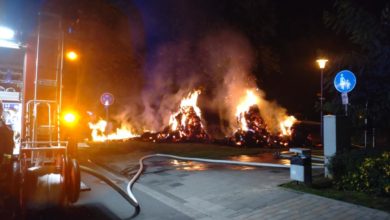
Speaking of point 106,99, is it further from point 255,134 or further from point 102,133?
point 255,134

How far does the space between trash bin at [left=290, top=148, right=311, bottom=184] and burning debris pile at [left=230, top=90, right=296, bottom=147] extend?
10571mm

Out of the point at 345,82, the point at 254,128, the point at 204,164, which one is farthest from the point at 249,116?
the point at 345,82

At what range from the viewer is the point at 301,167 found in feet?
27.1

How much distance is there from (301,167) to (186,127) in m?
13.8

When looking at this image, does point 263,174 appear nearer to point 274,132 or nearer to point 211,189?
point 211,189

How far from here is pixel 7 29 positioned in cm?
693

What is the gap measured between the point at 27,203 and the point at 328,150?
22.3 ft

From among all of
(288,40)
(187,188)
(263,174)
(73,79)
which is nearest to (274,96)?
(288,40)

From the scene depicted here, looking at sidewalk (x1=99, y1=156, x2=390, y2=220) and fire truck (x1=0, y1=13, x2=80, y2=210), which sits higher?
fire truck (x1=0, y1=13, x2=80, y2=210)

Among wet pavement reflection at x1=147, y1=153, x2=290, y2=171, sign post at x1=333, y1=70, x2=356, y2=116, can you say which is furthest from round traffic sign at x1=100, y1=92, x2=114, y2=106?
sign post at x1=333, y1=70, x2=356, y2=116

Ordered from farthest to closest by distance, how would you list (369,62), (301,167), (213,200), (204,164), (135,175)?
1. (204,164)
2. (369,62)
3. (135,175)
4. (301,167)
5. (213,200)

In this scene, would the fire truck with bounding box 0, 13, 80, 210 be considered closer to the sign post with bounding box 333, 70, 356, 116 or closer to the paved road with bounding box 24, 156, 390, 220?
the paved road with bounding box 24, 156, 390, 220

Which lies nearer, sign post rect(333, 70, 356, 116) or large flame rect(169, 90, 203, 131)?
sign post rect(333, 70, 356, 116)

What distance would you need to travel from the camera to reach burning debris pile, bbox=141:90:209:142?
838 inches
